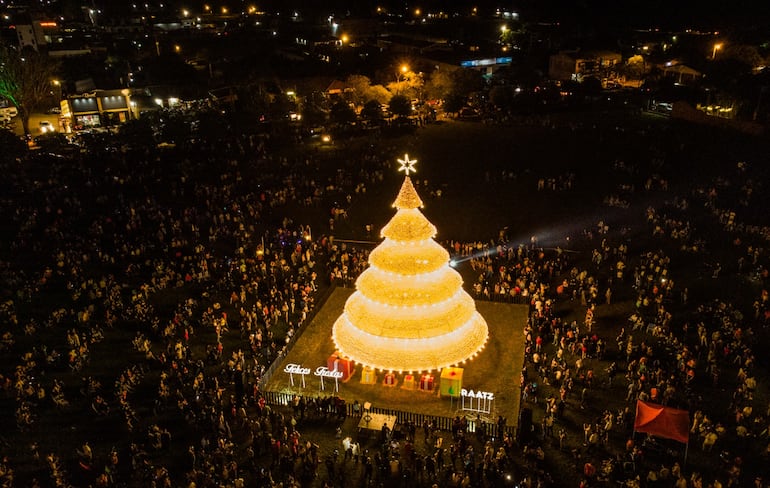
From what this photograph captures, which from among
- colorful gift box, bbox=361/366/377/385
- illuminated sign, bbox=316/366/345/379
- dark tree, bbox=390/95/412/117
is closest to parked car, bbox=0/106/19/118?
dark tree, bbox=390/95/412/117

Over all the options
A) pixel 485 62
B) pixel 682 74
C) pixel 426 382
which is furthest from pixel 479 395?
pixel 485 62

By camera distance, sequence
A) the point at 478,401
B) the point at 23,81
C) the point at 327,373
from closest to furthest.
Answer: the point at 478,401 < the point at 327,373 < the point at 23,81

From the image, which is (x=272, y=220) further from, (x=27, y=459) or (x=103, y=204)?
(x=27, y=459)

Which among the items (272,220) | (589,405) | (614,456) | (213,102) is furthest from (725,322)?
(213,102)

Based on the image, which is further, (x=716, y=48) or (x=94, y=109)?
(x=716, y=48)

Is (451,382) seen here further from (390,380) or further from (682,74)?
(682,74)
